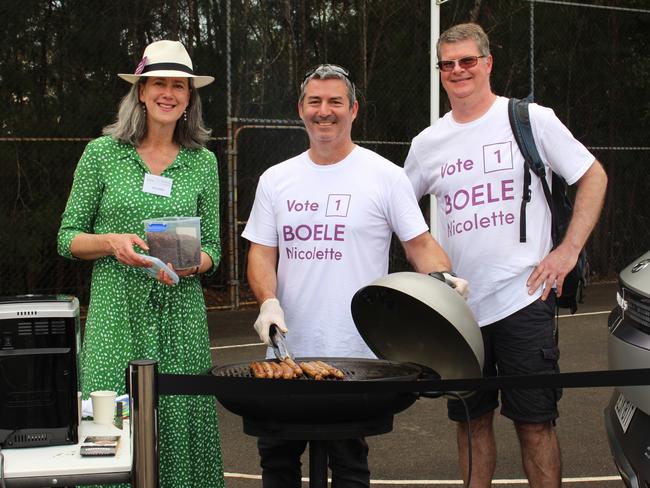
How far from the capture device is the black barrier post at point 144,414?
2.41 meters

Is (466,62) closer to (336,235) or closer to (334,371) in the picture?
(336,235)

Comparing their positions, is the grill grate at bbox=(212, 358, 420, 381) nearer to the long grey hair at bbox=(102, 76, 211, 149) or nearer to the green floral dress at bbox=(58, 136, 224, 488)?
the green floral dress at bbox=(58, 136, 224, 488)

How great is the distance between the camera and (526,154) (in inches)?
146

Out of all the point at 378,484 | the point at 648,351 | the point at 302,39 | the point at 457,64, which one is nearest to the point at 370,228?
the point at 457,64

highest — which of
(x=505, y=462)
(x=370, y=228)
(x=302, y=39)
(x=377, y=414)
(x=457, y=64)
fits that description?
(x=302, y=39)

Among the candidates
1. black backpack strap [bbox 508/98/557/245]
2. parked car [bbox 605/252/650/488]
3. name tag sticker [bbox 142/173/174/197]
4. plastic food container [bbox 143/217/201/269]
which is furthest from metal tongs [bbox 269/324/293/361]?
parked car [bbox 605/252/650/488]

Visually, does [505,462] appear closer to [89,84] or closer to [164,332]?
[164,332]

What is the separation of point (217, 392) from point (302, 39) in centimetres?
1033

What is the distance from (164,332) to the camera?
369 centimetres

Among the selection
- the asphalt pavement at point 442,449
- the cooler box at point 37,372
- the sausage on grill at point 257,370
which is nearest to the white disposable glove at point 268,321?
the sausage on grill at point 257,370

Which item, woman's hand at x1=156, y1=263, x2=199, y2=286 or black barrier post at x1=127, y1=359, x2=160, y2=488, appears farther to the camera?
woman's hand at x1=156, y1=263, x2=199, y2=286

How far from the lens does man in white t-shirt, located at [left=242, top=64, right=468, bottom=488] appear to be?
339 cm

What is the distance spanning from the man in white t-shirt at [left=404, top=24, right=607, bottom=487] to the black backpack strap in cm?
3

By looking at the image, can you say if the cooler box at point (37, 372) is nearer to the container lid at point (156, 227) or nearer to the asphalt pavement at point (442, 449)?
the container lid at point (156, 227)
